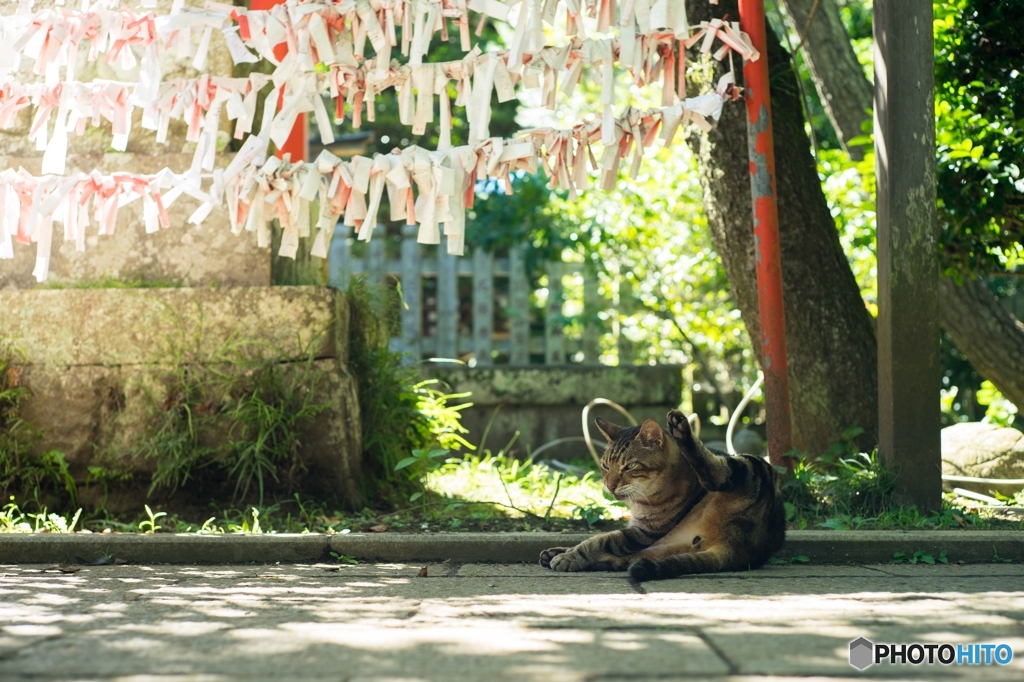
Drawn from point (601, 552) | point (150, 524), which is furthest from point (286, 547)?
point (601, 552)

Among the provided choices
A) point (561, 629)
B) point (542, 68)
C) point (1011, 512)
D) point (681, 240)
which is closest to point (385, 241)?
point (681, 240)

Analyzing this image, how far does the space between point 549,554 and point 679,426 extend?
2.46ft

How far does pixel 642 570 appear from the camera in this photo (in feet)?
10.6

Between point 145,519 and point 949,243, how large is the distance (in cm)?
450

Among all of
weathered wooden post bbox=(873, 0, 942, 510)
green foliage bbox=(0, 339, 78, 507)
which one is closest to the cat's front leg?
weathered wooden post bbox=(873, 0, 942, 510)

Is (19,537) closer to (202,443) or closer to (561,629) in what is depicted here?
(202,443)

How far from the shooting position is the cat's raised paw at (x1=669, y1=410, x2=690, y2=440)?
3.50 m

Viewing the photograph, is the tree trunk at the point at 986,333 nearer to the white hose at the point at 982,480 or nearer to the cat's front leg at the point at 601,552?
the white hose at the point at 982,480

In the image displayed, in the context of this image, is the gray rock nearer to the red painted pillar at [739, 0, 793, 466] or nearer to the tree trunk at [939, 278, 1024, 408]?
the tree trunk at [939, 278, 1024, 408]

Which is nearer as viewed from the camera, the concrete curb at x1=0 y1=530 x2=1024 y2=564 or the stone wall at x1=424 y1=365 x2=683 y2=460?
the concrete curb at x1=0 y1=530 x2=1024 y2=564

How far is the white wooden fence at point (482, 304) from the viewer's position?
8.74 metres

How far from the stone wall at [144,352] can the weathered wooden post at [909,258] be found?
2.67 m

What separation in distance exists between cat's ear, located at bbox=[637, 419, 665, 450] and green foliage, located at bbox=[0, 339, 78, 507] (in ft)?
9.28

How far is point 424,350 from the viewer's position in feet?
30.8
